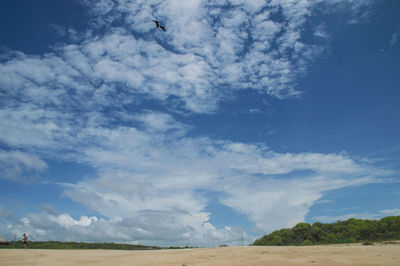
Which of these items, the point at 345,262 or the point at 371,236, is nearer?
the point at 345,262

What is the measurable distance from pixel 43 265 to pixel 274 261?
9.71 meters

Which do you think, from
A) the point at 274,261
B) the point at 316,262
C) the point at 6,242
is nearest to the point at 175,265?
the point at 274,261

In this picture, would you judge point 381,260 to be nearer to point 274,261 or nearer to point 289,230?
point 274,261

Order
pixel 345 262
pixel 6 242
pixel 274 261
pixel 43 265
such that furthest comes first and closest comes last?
pixel 6 242 → pixel 43 265 → pixel 274 261 → pixel 345 262

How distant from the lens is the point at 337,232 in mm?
53406

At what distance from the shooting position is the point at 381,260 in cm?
968

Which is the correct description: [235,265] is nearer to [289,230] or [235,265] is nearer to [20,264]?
[20,264]

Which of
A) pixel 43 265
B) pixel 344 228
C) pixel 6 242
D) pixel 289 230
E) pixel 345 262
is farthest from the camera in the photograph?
pixel 289 230

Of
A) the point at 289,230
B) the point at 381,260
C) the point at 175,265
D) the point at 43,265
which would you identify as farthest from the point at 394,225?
the point at 43,265

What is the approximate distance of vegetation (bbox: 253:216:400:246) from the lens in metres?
48.4

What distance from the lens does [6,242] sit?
73.0 feet

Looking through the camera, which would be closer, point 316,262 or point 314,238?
point 316,262

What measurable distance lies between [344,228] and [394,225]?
8.21 metres

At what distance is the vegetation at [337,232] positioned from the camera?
159 feet
